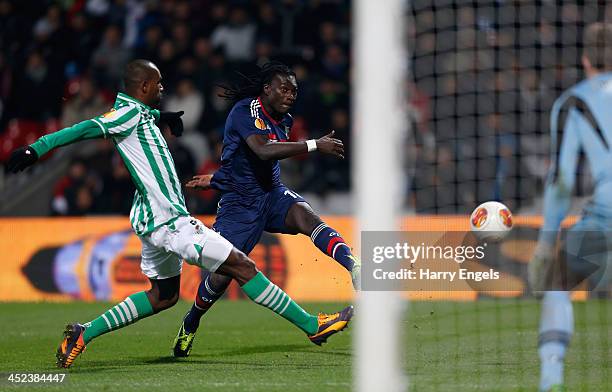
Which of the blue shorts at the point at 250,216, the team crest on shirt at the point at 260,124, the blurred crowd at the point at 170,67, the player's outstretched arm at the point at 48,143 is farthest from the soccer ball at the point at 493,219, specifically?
the blurred crowd at the point at 170,67

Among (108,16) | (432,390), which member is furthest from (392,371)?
(108,16)

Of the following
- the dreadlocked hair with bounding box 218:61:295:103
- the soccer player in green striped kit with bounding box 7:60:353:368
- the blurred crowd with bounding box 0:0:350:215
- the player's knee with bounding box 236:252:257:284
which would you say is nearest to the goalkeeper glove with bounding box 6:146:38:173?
the soccer player in green striped kit with bounding box 7:60:353:368

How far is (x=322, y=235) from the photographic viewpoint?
26.1 ft

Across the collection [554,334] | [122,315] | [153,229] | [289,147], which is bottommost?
[554,334]

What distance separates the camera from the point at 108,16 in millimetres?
17562

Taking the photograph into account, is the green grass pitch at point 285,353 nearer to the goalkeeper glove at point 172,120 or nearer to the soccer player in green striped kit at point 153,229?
the soccer player in green striped kit at point 153,229

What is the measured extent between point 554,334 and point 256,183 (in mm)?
3492

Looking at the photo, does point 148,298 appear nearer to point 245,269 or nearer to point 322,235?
point 245,269

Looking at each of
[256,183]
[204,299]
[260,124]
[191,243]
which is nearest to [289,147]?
[260,124]

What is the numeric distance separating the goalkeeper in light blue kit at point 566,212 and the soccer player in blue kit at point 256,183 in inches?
107

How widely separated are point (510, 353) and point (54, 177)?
9.84 m

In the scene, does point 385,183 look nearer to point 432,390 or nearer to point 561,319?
point 561,319

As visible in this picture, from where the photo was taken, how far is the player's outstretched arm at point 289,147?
7.33m

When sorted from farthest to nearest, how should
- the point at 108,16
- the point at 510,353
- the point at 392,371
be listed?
the point at 108,16, the point at 510,353, the point at 392,371
